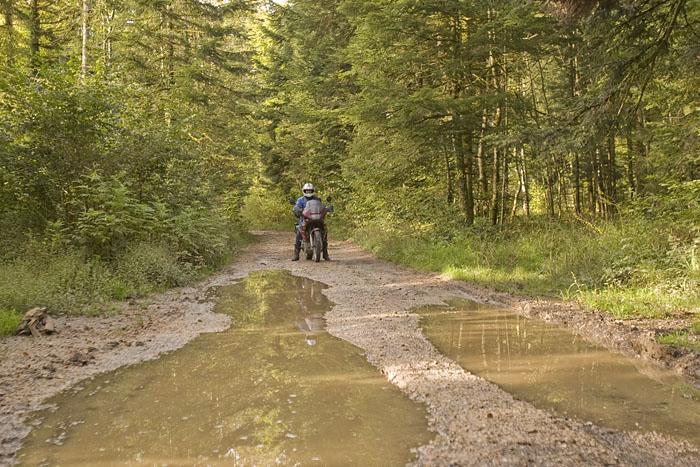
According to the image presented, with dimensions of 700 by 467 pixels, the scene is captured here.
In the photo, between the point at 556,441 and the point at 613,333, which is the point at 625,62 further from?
the point at 556,441

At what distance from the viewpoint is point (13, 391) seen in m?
3.95

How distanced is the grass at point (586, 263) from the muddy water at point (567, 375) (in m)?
1.61

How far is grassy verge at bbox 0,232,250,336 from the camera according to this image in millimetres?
6434

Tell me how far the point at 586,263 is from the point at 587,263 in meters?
0.02

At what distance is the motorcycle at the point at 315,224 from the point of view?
12992mm

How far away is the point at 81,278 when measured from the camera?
24.7 feet

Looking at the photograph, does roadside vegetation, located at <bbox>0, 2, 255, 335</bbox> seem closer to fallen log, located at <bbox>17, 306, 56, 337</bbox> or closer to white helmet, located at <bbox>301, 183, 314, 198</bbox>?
fallen log, located at <bbox>17, 306, 56, 337</bbox>

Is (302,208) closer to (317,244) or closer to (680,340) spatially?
(317,244)

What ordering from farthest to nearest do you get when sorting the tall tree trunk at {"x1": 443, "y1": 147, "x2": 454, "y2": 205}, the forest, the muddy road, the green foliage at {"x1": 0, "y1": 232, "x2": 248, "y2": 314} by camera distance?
the tall tree trunk at {"x1": 443, "y1": 147, "x2": 454, "y2": 205}
the forest
the green foliage at {"x1": 0, "y1": 232, "x2": 248, "y2": 314}
the muddy road

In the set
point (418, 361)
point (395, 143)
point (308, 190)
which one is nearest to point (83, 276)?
point (418, 361)

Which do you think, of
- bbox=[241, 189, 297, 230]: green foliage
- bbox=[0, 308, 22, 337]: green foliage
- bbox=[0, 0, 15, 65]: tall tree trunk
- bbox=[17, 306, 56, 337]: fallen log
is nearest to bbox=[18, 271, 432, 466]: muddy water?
bbox=[17, 306, 56, 337]: fallen log

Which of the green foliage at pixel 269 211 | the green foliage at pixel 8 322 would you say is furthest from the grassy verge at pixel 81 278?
the green foliage at pixel 269 211

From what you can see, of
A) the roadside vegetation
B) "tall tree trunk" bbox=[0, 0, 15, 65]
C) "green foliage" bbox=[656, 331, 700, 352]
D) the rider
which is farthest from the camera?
"tall tree trunk" bbox=[0, 0, 15, 65]

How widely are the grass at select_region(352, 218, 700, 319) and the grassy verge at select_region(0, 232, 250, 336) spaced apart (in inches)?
234
